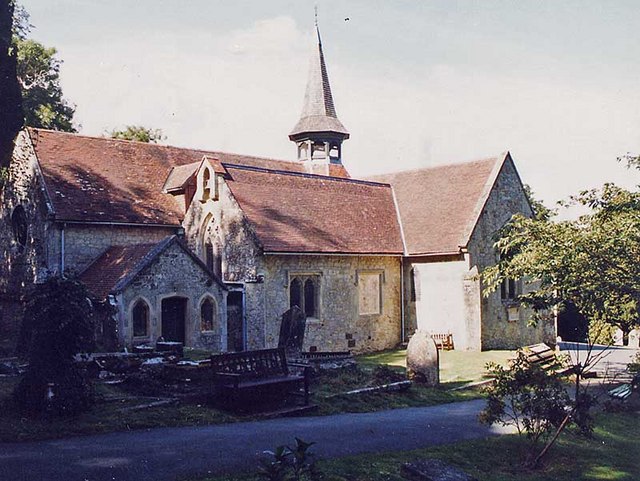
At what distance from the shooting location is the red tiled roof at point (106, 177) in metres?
25.2

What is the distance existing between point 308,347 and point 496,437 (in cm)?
1328

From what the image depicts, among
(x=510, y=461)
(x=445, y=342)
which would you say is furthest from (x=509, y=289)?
(x=510, y=461)

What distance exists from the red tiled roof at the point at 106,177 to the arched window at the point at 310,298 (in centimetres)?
629

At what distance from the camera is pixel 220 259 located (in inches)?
1025

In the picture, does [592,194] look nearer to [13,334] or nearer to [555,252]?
[555,252]

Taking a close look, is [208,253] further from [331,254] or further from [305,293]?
[331,254]

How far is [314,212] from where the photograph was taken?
27.6m

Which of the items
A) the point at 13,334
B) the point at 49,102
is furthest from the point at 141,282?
the point at 49,102

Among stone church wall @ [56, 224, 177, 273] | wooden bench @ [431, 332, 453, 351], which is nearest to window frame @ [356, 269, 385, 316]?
wooden bench @ [431, 332, 453, 351]

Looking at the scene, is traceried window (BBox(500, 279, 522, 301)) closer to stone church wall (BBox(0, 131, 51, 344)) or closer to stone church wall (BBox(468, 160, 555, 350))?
stone church wall (BBox(468, 160, 555, 350))

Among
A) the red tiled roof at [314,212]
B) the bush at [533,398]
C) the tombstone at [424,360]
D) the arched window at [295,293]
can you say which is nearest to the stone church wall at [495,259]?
the red tiled roof at [314,212]

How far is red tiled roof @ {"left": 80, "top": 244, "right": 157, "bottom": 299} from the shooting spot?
21.4 m

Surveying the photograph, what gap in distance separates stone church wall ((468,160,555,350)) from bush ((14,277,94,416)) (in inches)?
706

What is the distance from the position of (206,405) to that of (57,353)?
3314 mm
